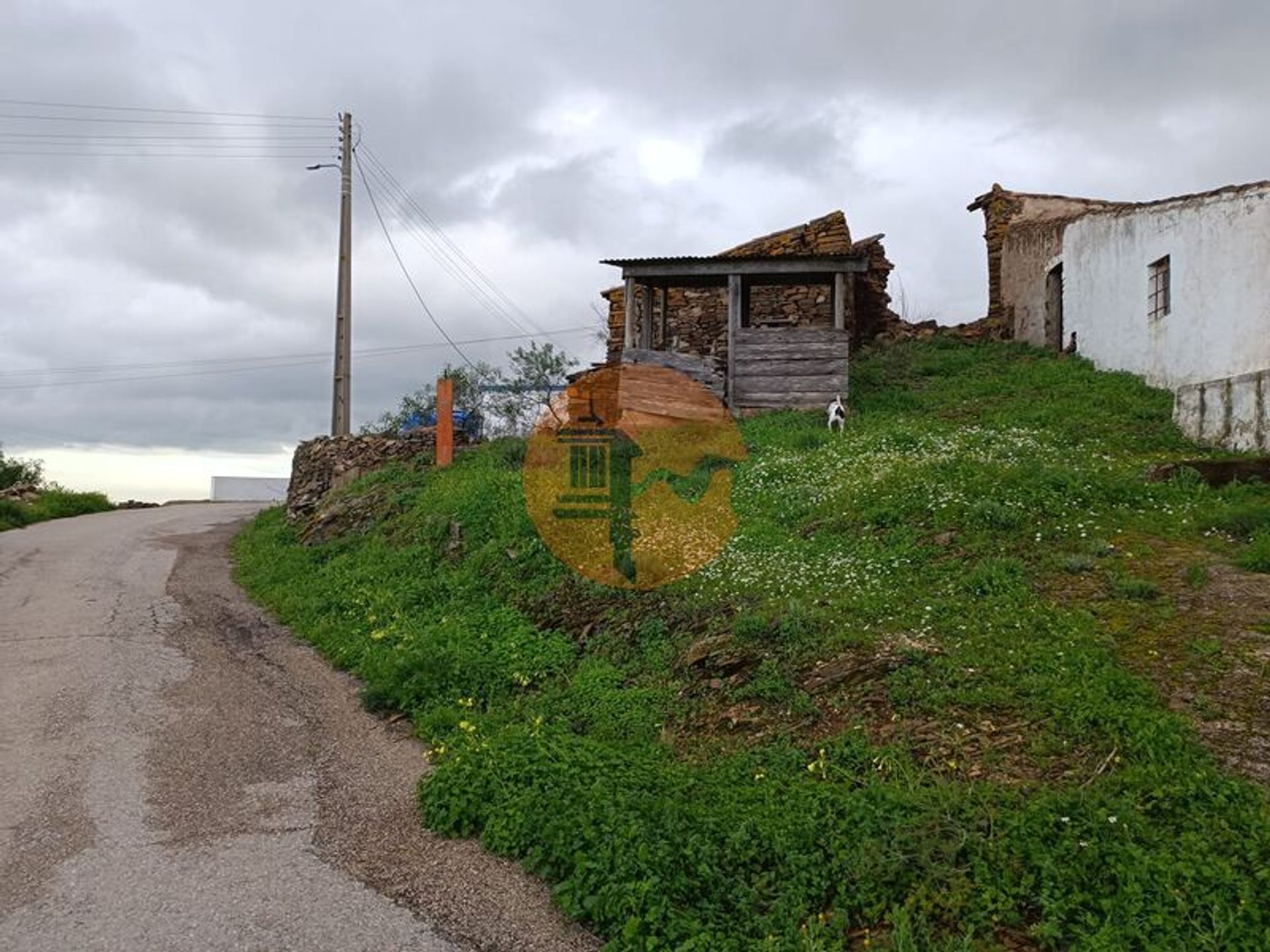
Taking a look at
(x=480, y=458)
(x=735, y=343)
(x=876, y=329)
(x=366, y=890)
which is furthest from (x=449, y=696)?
(x=876, y=329)

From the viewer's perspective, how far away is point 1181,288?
14.0 meters

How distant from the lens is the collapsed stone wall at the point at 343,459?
16.4 meters

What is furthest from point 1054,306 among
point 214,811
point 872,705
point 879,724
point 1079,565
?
point 214,811

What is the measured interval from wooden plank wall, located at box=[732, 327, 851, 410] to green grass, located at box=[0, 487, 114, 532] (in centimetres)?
1551

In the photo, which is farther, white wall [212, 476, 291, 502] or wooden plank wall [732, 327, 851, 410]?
white wall [212, 476, 291, 502]

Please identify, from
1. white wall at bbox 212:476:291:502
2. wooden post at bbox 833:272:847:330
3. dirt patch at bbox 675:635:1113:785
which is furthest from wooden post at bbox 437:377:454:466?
white wall at bbox 212:476:291:502

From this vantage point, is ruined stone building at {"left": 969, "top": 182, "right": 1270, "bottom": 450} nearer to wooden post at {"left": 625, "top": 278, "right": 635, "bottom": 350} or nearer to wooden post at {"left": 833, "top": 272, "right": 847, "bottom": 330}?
wooden post at {"left": 833, "top": 272, "right": 847, "bottom": 330}

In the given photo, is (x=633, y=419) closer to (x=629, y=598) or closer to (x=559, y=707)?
(x=629, y=598)

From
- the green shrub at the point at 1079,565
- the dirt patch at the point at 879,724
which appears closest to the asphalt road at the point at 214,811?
the dirt patch at the point at 879,724

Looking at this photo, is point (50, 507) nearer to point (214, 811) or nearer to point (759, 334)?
point (759, 334)

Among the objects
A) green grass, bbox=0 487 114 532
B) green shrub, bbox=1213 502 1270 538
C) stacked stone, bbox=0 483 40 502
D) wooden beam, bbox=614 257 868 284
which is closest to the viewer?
green shrub, bbox=1213 502 1270 538

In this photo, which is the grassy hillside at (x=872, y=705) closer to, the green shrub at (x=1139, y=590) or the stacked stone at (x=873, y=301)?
the green shrub at (x=1139, y=590)

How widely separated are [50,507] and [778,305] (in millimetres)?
18226

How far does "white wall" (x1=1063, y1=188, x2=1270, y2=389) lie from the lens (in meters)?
12.5
